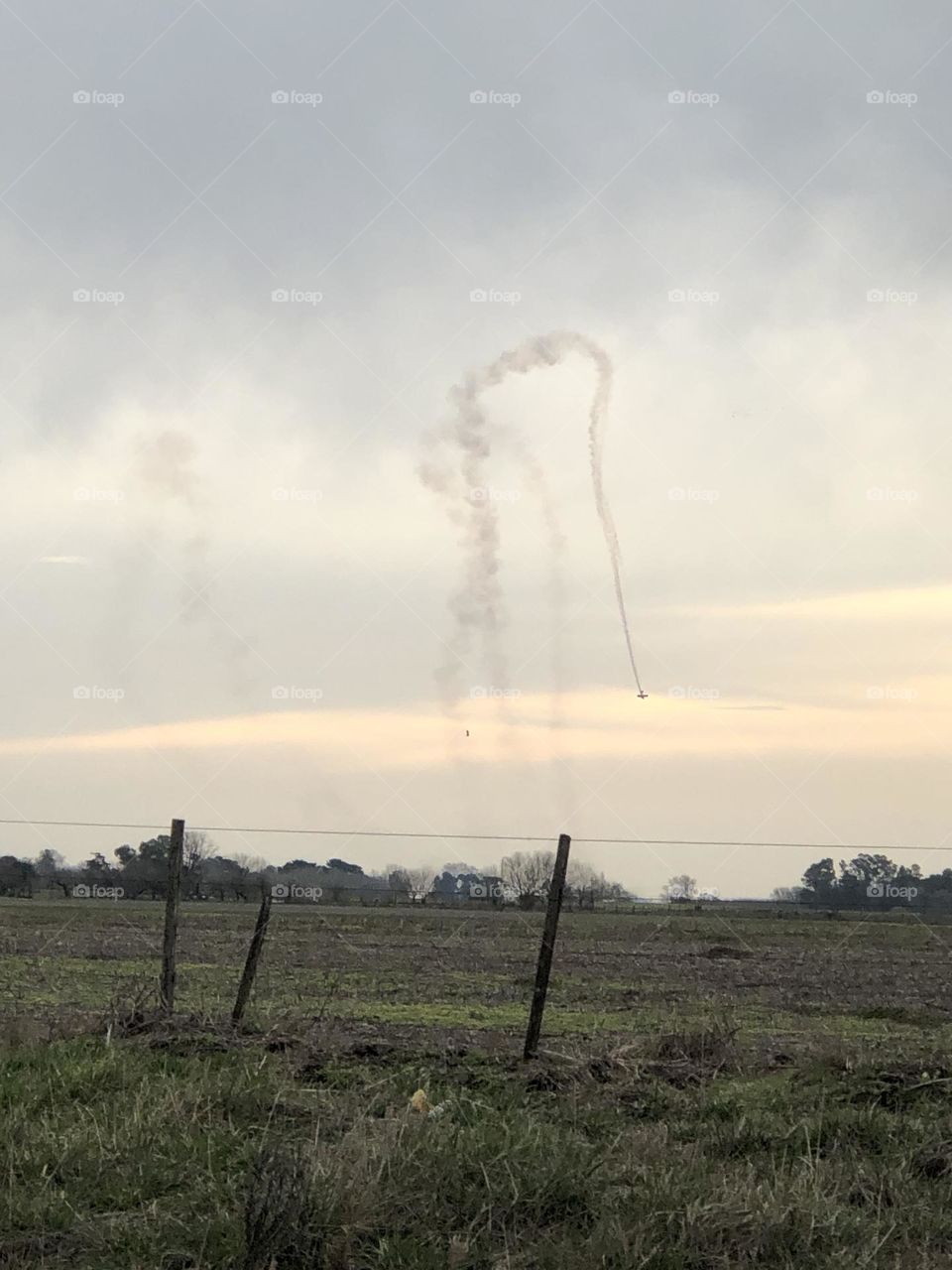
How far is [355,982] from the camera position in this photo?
2056cm

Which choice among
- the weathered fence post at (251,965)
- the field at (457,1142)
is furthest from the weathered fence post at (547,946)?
the weathered fence post at (251,965)

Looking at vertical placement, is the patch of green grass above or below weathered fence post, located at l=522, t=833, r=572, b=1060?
below

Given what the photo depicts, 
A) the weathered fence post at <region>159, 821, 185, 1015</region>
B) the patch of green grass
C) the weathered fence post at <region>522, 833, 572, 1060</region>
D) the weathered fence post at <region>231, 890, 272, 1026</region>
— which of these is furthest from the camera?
the weathered fence post at <region>159, 821, 185, 1015</region>

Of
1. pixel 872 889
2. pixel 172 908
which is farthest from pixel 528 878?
pixel 172 908

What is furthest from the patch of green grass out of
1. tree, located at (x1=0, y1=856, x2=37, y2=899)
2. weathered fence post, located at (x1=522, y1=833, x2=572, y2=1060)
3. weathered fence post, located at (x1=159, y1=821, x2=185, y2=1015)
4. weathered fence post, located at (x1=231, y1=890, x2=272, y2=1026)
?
tree, located at (x1=0, y1=856, x2=37, y2=899)

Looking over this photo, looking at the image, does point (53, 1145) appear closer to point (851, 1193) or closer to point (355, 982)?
point (851, 1193)

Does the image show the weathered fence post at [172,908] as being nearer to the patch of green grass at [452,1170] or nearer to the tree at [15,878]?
the patch of green grass at [452,1170]

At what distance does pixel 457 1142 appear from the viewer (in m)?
7.41

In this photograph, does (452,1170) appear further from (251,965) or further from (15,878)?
(15,878)

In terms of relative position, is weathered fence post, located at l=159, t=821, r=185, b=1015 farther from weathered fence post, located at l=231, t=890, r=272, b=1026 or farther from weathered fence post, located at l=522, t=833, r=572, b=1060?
weathered fence post, located at l=522, t=833, r=572, b=1060

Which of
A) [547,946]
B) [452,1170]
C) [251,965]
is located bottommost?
[452,1170]

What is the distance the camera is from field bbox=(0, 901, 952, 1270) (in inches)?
245

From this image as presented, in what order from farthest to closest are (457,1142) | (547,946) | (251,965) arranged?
(251,965)
(547,946)
(457,1142)

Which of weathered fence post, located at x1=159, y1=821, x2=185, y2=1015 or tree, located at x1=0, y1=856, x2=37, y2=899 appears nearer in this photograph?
weathered fence post, located at x1=159, y1=821, x2=185, y2=1015
